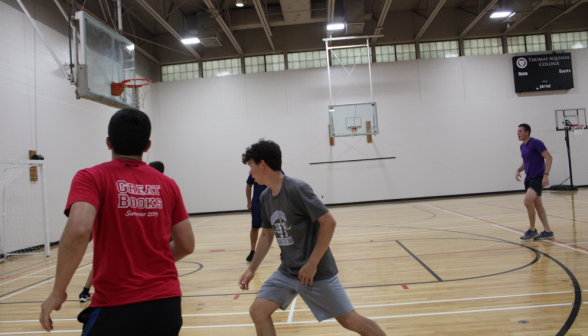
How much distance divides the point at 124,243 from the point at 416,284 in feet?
11.6

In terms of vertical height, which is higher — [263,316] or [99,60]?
[99,60]

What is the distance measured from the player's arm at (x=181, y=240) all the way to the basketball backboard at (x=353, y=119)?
473 inches

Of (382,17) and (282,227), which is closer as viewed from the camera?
(282,227)

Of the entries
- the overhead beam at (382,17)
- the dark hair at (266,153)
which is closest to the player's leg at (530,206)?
the dark hair at (266,153)

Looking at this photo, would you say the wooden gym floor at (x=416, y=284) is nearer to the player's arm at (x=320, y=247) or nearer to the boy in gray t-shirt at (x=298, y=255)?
the boy in gray t-shirt at (x=298, y=255)

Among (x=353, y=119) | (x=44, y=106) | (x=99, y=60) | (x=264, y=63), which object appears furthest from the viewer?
(x=264, y=63)

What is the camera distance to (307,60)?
49.5ft

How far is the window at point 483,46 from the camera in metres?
15.0

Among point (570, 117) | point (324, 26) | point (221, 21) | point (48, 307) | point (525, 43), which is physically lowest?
point (48, 307)

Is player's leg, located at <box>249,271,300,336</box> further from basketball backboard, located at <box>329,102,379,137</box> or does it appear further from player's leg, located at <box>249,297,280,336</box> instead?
basketball backboard, located at <box>329,102,379,137</box>

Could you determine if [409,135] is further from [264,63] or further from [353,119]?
[264,63]

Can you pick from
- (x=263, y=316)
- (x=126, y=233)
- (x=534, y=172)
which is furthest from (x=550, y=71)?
(x=126, y=233)

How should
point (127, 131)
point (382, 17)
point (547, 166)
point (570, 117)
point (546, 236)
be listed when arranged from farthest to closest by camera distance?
point (570, 117) → point (382, 17) → point (546, 236) → point (547, 166) → point (127, 131)

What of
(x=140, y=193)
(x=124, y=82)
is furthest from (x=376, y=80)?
(x=140, y=193)
